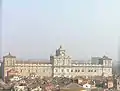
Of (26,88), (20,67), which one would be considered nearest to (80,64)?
(20,67)

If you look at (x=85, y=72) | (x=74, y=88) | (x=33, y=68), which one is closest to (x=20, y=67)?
(x=33, y=68)

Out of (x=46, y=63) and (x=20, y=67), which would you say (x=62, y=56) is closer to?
(x=46, y=63)

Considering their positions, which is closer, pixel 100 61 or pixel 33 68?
pixel 33 68

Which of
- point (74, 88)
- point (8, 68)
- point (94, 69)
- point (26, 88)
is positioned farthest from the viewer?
point (94, 69)

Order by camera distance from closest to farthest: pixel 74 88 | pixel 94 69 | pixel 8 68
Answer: pixel 74 88
pixel 8 68
pixel 94 69

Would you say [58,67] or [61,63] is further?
[61,63]

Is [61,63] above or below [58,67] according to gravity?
above

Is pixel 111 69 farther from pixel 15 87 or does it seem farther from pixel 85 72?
pixel 15 87
